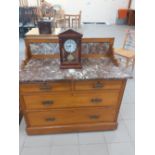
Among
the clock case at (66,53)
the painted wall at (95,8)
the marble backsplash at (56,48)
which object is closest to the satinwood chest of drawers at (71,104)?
the clock case at (66,53)

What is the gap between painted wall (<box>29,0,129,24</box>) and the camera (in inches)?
286

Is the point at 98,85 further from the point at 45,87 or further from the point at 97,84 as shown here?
the point at 45,87

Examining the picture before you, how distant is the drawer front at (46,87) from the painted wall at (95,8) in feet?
21.3

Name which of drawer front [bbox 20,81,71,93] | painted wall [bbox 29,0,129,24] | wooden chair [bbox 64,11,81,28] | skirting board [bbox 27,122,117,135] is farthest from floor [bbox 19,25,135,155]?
painted wall [bbox 29,0,129,24]

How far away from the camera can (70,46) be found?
5.04 ft

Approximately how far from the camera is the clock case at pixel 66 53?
1.48m

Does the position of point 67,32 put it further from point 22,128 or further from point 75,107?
point 22,128

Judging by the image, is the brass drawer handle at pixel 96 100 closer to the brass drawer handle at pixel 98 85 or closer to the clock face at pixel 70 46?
the brass drawer handle at pixel 98 85

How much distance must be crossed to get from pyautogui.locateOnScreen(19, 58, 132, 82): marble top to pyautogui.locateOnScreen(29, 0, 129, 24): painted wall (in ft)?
20.5

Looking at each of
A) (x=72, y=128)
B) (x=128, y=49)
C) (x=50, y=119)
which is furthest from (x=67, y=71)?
(x=128, y=49)

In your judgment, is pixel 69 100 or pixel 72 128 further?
pixel 72 128

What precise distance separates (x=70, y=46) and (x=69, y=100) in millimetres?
538
